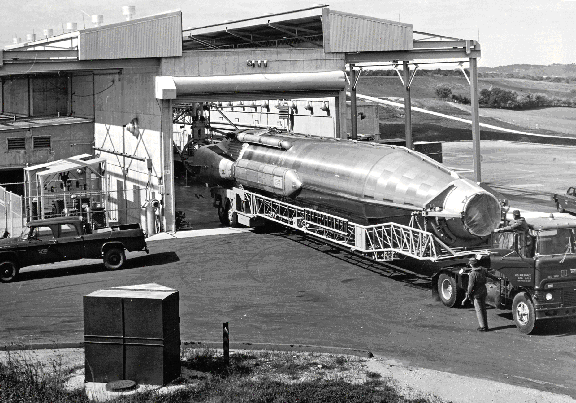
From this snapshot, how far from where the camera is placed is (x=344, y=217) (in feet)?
88.0

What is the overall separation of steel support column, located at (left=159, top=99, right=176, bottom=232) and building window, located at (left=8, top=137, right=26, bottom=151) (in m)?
10.4

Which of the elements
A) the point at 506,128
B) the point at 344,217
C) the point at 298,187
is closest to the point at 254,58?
the point at 298,187

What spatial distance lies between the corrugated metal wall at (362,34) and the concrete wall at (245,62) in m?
0.71

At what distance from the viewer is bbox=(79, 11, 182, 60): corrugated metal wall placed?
32062 mm

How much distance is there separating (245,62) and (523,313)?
20.4 meters

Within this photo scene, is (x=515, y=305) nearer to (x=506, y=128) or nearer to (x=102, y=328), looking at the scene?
(x=102, y=328)

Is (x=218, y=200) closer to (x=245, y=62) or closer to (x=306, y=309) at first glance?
(x=245, y=62)

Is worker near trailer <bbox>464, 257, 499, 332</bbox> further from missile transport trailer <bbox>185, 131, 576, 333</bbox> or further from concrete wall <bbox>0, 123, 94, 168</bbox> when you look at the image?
concrete wall <bbox>0, 123, 94, 168</bbox>

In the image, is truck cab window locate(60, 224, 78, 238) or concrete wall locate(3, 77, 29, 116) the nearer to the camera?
truck cab window locate(60, 224, 78, 238)

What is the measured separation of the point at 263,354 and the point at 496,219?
834cm

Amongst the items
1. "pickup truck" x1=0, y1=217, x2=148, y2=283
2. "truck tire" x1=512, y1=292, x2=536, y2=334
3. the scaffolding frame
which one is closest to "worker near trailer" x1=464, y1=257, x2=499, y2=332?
"truck tire" x1=512, y1=292, x2=536, y2=334

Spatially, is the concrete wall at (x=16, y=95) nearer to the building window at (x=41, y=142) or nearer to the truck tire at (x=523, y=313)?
the building window at (x=41, y=142)

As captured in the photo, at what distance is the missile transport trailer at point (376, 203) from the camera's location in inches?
864

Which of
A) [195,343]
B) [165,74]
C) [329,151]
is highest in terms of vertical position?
[165,74]
